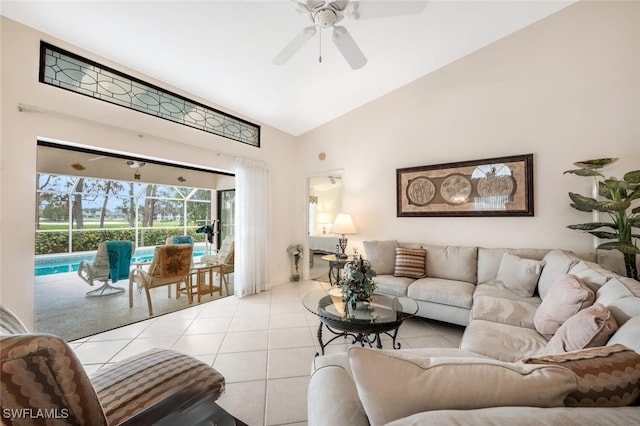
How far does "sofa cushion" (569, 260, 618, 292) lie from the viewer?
1710 mm

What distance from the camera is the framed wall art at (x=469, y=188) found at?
10.0 ft

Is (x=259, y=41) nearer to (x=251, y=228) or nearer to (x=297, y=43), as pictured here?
(x=297, y=43)

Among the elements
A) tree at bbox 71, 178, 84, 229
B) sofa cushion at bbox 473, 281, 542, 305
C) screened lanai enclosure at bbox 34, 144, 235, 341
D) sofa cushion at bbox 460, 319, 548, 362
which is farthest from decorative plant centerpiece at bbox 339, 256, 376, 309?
tree at bbox 71, 178, 84, 229

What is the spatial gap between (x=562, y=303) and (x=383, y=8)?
240cm

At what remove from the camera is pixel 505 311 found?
211 centimetres

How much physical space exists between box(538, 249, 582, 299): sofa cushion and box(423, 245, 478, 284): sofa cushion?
0.69 m

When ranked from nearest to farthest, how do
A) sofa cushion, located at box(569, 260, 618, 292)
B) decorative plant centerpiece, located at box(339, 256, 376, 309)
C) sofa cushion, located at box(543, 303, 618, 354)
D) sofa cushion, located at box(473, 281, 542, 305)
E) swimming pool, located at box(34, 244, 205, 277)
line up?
1. sofa cushion, located at box(543, 303, 618, 354)
2. sofa cushion, located at box(569, 260, 618, 292)
3. decorative plant centerpiece, located at box(339, 256, 376, 309)
4. sofa cushion, located at box(473, 281, 542, 305)
5. swimming pool, located at box(34, 244, 205, 277)

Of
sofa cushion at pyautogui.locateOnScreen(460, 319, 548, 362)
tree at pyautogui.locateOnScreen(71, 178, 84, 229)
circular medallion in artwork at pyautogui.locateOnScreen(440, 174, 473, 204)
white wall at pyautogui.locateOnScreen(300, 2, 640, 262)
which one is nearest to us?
sofa cushion at pyautogui.locateOnScreen(460, 319, 548, 362)

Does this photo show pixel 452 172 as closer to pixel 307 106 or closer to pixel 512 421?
pixel 307 106

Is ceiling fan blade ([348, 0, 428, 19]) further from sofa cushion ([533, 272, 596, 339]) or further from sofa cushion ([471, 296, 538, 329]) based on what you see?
sofa cushion ([471, 296, 538, 329])

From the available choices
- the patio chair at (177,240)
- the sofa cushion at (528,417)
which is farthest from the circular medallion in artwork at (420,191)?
the patio chair at (177,240)

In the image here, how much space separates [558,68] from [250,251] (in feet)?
15.5

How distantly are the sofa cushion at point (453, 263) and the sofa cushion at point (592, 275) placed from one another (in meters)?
1.05

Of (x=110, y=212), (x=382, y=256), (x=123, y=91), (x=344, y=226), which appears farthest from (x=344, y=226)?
(x=110, y=212)
